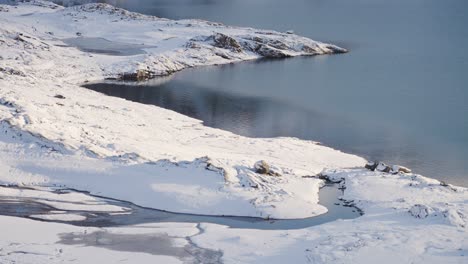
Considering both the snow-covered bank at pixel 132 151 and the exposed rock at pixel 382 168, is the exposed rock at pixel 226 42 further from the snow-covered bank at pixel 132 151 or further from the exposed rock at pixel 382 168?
the exposed rock at pixel 382 168

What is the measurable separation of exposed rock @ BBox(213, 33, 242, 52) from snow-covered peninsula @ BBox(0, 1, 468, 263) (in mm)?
31122

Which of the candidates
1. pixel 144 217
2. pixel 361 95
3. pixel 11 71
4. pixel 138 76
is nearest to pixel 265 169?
pixel 144 217

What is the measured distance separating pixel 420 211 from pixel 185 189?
32.6ft

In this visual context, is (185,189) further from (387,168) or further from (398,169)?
(398,169)

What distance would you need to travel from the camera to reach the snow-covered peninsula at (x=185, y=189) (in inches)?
769

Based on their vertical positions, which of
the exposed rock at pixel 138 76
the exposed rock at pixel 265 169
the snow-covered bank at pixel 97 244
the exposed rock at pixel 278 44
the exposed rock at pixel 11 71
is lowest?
the snow-covered bank at pixel 97 244

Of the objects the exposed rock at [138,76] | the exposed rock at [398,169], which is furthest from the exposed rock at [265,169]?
the exposed rock at [138,76]

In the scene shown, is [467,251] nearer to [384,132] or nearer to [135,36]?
[384,132]

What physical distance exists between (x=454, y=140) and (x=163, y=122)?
63.9 feet

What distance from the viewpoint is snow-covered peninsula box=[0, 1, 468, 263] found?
1953 centimetres

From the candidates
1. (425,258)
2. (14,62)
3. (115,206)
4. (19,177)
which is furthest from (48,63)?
(425,258)

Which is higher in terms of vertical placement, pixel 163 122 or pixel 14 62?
pixel 14 62

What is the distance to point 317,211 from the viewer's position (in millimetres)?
25016

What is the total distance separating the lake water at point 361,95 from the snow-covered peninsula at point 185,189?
397 centimetres
